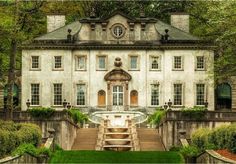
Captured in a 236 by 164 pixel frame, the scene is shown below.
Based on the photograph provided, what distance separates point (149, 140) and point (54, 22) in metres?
23.8

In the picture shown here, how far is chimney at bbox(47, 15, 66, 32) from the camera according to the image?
2608 inches

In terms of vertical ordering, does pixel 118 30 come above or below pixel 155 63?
above

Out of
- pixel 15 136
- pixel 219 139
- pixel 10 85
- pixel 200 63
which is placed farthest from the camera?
pixel 200 63

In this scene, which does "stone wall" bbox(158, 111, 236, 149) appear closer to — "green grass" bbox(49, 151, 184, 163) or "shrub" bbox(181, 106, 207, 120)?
"shrub" bbox(181, 106, 207, 120)

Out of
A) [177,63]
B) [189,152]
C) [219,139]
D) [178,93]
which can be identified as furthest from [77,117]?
[219,139]

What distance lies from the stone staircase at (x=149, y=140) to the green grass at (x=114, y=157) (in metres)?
5.33

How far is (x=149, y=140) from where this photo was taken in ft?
149

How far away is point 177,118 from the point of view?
4547cm

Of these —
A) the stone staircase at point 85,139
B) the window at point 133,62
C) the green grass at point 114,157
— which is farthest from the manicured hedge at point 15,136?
the window at point 133,62

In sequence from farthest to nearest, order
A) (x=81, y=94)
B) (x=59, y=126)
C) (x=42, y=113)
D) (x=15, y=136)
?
1. (x=81, y=94)
2. (x=42, y=113)
3. (x=59, y=126)
4. (x=15, y=136)

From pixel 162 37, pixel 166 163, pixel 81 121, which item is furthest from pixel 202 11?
pixel 166 163

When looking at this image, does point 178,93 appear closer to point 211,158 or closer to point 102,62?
point 102,62

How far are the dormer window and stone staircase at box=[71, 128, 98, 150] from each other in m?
15.3

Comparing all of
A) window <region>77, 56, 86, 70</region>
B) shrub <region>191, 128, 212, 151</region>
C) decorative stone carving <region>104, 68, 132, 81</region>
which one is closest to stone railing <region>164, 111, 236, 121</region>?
shrub <region>191, 128, 212, 151</region>
